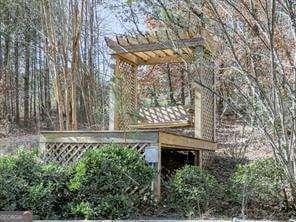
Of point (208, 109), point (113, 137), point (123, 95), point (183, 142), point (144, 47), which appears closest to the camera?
point (113, 137)

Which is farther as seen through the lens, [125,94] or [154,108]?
[154,108]

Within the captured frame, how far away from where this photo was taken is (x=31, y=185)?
575cm

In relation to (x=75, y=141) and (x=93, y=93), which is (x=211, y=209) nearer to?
(x=75, y=141)

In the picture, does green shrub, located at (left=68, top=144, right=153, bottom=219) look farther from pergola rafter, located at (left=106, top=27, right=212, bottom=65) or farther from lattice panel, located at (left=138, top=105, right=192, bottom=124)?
lattice panel, located at (left=138, top=105, right=192, bottom=124)

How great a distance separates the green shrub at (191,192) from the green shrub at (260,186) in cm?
30

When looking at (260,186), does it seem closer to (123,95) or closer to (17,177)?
(123,95)

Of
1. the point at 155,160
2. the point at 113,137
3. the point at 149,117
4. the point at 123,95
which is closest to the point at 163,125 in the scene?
the point at 149,117

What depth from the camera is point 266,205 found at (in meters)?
5.91

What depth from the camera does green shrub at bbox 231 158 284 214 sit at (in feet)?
19.2

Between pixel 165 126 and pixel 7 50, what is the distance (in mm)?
11794

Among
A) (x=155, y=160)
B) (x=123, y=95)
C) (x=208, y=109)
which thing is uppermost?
(x=123, y=95)

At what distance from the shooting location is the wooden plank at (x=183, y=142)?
6756mm

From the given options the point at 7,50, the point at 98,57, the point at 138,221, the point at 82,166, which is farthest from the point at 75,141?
the point at 7,50

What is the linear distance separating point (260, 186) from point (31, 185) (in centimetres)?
282
